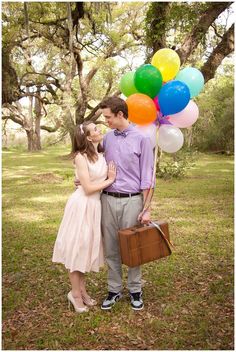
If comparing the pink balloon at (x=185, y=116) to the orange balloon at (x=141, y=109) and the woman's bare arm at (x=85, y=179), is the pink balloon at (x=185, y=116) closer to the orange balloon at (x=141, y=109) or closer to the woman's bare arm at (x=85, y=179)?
the orange balloon at (x=141, y=109)

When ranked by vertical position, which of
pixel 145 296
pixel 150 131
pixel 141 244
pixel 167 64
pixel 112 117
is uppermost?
pixel 167 64

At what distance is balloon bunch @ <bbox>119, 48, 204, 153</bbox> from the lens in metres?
3.42

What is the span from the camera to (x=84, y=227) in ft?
11.1

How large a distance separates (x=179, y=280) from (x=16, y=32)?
1202 centimetres

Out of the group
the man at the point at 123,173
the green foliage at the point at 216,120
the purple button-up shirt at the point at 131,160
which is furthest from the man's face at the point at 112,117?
the green foliage at the point at 216,120

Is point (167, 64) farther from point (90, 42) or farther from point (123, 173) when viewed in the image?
point (90, 42)

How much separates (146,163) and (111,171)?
1.03ft

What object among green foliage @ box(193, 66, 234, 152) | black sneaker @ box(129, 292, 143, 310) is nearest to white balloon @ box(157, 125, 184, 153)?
black sneaker @ box(129, 292, 143, 310)

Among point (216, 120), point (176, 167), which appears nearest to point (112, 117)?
point (176, 167)

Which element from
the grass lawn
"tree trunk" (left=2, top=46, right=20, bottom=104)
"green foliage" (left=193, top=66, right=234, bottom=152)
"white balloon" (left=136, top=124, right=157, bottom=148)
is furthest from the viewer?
"green foliage" (left=193, top=66, right=234, bottom=152)

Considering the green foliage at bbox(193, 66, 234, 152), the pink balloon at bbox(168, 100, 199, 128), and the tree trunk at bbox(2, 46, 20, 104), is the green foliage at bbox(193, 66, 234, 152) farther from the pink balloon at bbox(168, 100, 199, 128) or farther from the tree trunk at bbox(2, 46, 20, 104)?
the pink balloon at bbox(168, 100, 199, 128)

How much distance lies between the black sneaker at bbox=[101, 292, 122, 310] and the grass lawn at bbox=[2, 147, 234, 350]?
6 centimetres

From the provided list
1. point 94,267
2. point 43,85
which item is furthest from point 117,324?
point 43,85

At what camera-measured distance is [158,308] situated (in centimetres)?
365
